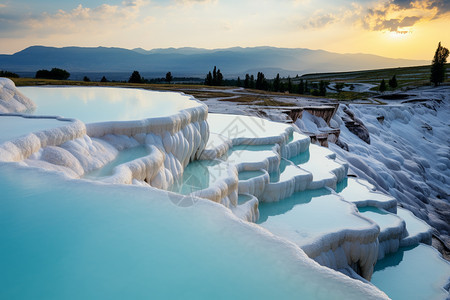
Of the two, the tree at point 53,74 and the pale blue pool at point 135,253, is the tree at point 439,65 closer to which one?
the tree at point 53,74

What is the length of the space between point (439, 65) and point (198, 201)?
57135 mm

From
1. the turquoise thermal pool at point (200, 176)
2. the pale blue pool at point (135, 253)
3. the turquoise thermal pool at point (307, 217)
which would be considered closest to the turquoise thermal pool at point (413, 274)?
the turquoise thermal pool at point (307, 217)

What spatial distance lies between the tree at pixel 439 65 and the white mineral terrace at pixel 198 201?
154 feet

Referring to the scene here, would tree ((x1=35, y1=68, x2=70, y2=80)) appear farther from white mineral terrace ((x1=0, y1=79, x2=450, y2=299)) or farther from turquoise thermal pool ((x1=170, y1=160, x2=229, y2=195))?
turquoise thermal pool ((x1=170, y1=160, x2=229, y2=195))

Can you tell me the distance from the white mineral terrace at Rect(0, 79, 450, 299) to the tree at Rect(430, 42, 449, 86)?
47.1 metres

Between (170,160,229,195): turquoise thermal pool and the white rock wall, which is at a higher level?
the white rock wall

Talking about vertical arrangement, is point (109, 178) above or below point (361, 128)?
above

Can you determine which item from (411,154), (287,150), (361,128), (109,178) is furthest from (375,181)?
(109,178)

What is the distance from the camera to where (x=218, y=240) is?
2.86 meters

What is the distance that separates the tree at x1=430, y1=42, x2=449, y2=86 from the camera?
50625 millimetres

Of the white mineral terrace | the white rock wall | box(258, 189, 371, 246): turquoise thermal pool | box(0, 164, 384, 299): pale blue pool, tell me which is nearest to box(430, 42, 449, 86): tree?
the white mineral terrace

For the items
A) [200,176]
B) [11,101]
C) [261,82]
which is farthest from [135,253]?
[261,82]

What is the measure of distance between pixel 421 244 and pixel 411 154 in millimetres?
17772

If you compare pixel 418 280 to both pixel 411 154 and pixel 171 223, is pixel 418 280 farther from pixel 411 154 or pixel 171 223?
pixel 411 154
